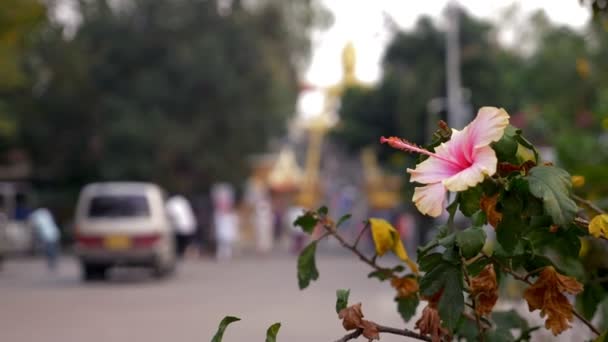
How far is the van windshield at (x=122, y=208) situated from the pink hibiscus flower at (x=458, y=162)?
56.1 ft

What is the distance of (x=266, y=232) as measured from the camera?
34.3m

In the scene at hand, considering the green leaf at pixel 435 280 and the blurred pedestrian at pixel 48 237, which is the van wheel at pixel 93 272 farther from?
the green leaf at pixel 435 280

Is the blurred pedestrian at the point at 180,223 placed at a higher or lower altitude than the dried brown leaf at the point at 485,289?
lower

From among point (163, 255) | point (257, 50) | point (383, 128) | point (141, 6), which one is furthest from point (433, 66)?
point (163, 255)

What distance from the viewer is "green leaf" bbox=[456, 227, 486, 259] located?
238 cm

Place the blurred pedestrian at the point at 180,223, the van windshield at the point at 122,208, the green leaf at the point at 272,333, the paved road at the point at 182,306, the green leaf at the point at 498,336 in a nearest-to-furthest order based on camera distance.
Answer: the green leaf at the point at 272,333 < the green leaf at the point at 498,336 < the paved road at the point at 182,306 < the van windshield at the point at 122,208 < the blurred pedestrian at the point at 180,223

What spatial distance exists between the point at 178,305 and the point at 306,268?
36.6 feet

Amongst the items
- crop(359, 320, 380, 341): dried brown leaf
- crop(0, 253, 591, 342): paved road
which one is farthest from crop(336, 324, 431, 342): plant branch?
crop(0, 253, 591, 342): paved road

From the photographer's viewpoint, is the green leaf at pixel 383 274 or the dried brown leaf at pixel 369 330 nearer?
the dried brown leaf at pixel 369 330

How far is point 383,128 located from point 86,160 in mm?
9893

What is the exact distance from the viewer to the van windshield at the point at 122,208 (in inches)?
757

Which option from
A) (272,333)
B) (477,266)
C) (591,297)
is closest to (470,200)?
(477,266)

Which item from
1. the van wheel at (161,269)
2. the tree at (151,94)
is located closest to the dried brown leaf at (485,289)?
the van wheel at (161,269)

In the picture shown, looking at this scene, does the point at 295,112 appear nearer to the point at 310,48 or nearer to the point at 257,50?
the point at 310,48
